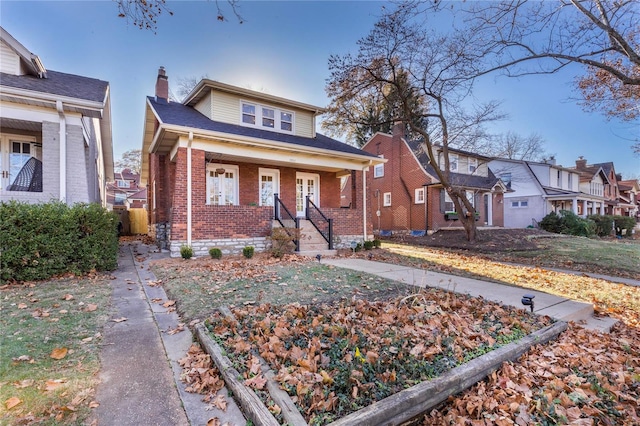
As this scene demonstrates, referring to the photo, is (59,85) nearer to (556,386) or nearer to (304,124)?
(304,124)

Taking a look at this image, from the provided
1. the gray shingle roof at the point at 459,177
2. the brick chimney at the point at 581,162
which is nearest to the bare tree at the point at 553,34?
the gray shingle roof at the point at 459,177

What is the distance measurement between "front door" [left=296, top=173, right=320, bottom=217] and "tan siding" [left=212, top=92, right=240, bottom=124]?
370 cm

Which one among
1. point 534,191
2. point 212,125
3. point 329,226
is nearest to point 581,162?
point 534,191

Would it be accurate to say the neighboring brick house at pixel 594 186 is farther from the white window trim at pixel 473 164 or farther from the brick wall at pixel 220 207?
the brick wall at pixel 220 207

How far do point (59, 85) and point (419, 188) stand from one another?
1765 cm

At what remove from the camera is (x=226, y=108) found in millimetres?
11984

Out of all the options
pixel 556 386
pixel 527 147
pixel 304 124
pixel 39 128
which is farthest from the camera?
pixel 527 147

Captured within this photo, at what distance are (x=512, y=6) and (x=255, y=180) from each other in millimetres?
9837

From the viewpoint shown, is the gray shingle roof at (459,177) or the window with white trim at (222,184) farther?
the gray shingle roof at (459,177)

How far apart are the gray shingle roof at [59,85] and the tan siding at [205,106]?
3.34 meters

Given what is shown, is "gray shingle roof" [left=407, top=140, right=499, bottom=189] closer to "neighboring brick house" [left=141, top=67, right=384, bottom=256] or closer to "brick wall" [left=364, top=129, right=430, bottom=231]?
"brick wall" [left=364, top=129, right=430, bottom=231]

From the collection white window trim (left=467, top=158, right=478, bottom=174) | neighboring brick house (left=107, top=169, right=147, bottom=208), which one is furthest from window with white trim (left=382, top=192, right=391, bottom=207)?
neighboring brick house (left=107, top=169, right=147, bottom=208)

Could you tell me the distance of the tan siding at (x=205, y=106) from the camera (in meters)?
11.9

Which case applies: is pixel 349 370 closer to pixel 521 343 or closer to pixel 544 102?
pixel 521 343
